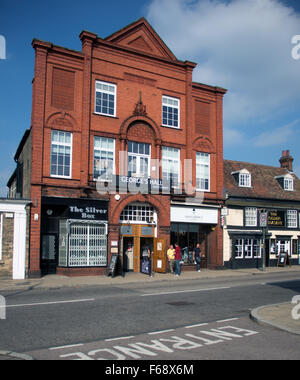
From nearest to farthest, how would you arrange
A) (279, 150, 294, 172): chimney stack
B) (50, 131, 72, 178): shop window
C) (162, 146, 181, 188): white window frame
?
(50, 131, 72, 178): shop window
(162, 146, 181, 188): white window frame
(279, 150, 294, 172): chimney stack

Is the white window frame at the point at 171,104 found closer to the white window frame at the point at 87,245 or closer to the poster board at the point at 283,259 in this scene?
the white window frame at the point at 87,245

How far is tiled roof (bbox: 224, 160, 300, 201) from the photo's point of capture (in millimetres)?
29297

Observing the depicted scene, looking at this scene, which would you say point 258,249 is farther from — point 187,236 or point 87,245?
point 87,245

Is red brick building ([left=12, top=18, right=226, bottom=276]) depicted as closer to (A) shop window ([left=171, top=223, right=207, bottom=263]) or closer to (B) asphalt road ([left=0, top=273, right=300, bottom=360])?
(A) shop window ([left=171, top=223, right=207, bottom=263])

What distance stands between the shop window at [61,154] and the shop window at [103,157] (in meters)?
1.53

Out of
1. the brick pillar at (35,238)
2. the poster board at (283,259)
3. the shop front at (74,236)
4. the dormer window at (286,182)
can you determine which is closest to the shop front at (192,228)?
the shop front at (74,236)

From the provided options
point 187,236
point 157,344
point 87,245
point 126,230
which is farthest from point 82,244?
point 157,344

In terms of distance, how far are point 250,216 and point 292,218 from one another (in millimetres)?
5022

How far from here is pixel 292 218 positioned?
31.8 metres

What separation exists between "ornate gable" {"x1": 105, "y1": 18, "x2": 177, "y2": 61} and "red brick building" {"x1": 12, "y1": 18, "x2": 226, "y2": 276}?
7cm

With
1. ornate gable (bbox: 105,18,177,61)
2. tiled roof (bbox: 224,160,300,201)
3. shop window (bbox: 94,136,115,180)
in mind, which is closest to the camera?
shop window (bbox: 94,136,115,180)

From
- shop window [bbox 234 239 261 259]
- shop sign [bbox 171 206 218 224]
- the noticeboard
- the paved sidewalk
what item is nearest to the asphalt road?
the paved sidewalk

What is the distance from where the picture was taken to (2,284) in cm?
1689

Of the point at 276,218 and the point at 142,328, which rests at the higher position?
the point at 276,218
